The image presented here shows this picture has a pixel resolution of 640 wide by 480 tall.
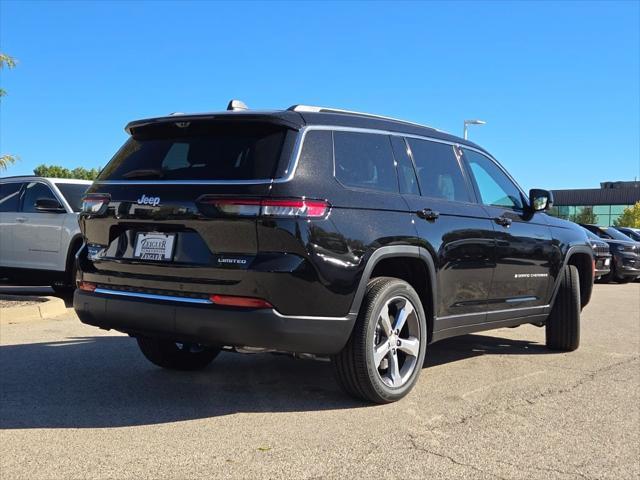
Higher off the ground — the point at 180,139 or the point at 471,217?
the point at 180,139

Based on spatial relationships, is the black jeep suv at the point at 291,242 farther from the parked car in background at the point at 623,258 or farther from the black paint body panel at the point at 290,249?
the parked car in background at the point at 623,258

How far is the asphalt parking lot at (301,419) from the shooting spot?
134 inches

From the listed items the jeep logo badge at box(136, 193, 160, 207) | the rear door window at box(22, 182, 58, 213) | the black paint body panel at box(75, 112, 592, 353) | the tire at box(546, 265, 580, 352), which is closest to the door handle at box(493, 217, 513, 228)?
the black paint body panel at box(75, 112, 592, 353)

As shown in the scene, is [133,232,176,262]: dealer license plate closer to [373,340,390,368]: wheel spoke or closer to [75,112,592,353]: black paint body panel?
[75,112,592,353]: black paint body panel

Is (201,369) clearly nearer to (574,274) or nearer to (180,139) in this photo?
(180,139)

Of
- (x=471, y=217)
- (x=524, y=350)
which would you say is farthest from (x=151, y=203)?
(x=524, y=350)

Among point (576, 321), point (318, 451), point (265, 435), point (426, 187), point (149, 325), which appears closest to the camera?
point (318, 451)

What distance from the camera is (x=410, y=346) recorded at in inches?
184

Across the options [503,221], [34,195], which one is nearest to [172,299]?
[503,221]

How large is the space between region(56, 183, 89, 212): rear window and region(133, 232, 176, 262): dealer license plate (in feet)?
19.9

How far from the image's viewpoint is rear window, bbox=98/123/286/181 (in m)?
4.06

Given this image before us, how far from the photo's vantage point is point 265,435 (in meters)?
3.86

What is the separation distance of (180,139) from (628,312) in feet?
28.0

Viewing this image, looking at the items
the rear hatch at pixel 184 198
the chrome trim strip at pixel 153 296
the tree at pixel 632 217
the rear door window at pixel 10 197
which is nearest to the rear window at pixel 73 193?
the rear door window at pixel 10 197
